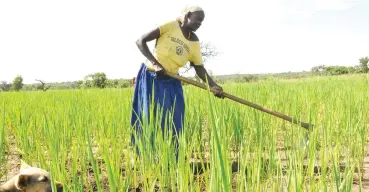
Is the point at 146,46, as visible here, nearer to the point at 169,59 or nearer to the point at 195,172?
the point at 169,59

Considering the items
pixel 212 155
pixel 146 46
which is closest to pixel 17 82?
pixel 146 46

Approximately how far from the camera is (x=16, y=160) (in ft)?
9.48

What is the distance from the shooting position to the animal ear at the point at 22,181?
5.46 feet

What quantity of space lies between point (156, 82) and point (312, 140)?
1.58 m

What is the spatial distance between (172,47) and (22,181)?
1.44m

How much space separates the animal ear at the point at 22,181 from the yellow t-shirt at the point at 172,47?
1.30m

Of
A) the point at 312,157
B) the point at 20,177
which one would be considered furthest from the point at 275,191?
the point at 20,177

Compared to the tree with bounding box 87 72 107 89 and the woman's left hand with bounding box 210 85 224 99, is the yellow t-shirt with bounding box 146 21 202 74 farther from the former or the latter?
the tree with bounding box 87 72 107 89

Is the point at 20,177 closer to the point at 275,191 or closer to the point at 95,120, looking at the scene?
the point at 275,191

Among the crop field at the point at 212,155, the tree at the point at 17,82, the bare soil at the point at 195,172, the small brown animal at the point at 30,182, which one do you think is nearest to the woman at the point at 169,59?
the crop field at the point at 212,155

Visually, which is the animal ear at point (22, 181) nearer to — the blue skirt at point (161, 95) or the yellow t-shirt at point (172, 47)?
the blue skirt at point (161, 95)

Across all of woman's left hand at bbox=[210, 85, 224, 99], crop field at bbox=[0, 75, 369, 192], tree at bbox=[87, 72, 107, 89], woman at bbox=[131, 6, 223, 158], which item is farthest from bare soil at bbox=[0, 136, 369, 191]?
tree at bbox=[87, 72, 107, 89]

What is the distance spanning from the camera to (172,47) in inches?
105

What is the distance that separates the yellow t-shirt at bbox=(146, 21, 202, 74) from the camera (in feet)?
8.73
